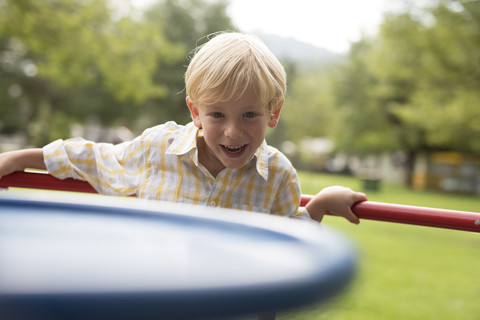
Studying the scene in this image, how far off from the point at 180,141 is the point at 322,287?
4.44 feet

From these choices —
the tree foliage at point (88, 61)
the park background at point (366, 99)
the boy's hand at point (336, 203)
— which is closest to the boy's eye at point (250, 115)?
the boy's hand at point (336, 203)

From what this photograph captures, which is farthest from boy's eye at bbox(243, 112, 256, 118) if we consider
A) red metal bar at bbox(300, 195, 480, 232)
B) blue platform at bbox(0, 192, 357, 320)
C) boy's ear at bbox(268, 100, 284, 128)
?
blue platform at bbox(0, 192, 357, 320)

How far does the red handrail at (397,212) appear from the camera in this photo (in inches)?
54.6

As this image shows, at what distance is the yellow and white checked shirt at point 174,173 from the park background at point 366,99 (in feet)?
1.56

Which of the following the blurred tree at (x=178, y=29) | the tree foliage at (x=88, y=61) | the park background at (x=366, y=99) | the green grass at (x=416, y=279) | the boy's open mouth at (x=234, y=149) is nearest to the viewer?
the boy's open mouth at (x=234, y=149)

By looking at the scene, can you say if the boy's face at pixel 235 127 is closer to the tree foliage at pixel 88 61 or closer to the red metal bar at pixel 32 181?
the red metal bar at pixel 32 181

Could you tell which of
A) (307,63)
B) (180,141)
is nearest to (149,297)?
(180,141)

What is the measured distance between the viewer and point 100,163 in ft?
5.72

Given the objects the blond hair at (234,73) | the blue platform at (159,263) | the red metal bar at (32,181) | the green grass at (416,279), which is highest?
the blond hair at (234,73)

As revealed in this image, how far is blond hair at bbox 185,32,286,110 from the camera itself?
155cm

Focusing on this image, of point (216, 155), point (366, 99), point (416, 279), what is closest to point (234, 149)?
point (216, 155)

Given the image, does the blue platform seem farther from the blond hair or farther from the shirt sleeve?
the shirt sleeve

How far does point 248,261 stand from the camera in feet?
1.77

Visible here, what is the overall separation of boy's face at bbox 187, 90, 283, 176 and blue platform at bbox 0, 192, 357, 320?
79cm
